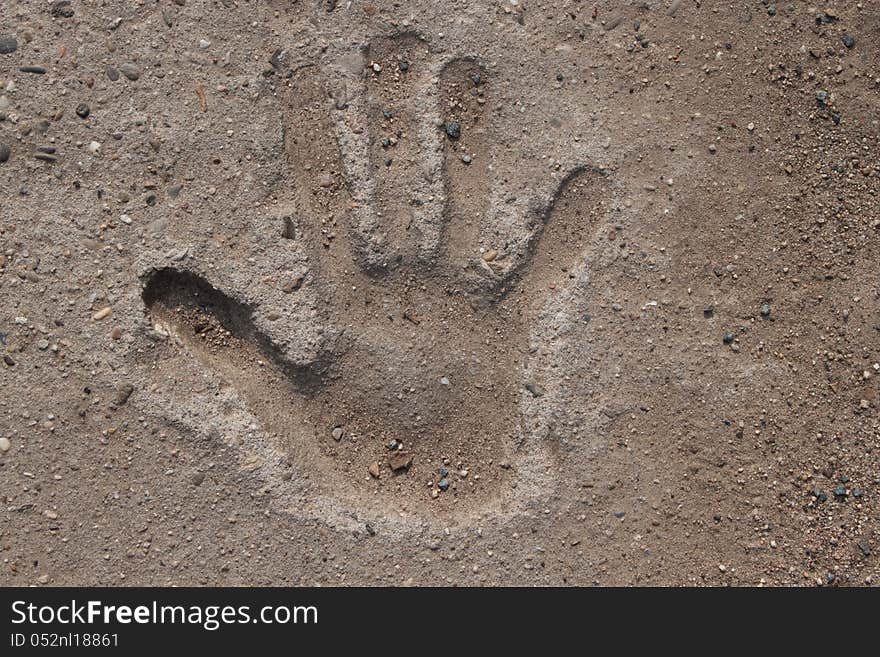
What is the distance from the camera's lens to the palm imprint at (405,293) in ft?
8.07

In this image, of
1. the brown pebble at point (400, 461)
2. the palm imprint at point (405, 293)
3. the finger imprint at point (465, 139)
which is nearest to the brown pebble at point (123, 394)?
the palm imprint at point (405, 293)

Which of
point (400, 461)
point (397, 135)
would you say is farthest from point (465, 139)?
point (400, 461)

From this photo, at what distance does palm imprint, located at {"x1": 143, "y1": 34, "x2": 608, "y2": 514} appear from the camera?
96.8 inches

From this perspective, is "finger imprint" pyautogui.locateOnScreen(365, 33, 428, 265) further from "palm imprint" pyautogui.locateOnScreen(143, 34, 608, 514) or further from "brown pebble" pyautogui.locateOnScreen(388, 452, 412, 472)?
"brown pebble" pyautogui.locateOnScreen(388, 452, 412, 472)

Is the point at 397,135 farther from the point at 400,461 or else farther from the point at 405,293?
the point at 400,461

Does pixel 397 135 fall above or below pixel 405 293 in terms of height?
above

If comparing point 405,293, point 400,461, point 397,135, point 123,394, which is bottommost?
point 400,461

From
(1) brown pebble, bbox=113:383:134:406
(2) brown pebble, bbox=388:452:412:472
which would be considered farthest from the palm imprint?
(1) brown pebble, bbox=113:383:134:406

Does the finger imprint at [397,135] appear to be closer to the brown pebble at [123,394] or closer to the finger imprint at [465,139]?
the finger imprint at [465,139]

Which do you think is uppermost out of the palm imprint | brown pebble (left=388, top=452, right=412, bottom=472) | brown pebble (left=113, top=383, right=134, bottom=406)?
the palm imprint

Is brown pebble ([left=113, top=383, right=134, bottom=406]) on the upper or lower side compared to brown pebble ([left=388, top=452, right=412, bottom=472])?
upper

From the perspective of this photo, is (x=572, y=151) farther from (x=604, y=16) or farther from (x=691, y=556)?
(x=691, y=556)

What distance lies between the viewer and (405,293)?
2.48 metres

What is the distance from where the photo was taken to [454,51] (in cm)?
249
